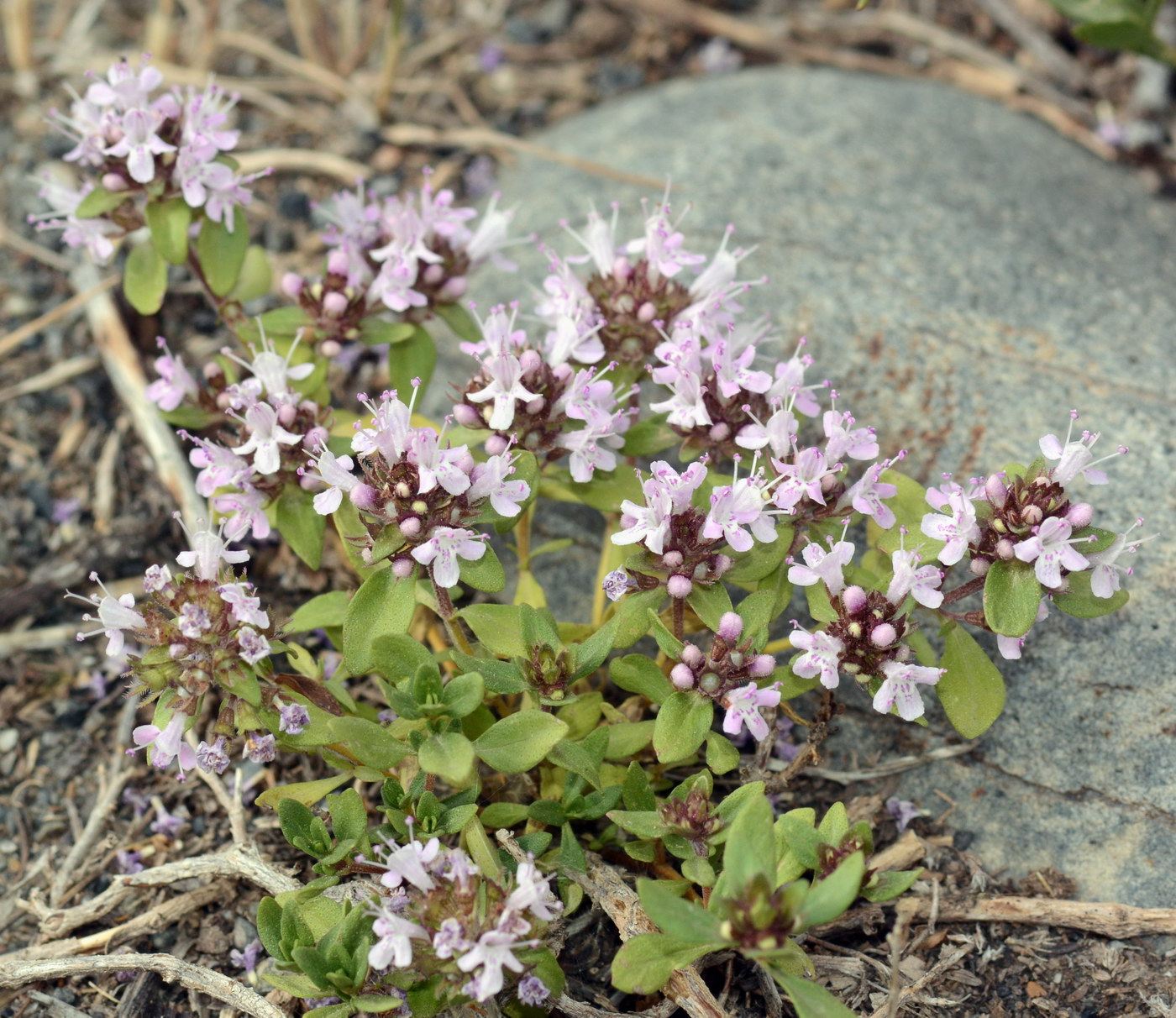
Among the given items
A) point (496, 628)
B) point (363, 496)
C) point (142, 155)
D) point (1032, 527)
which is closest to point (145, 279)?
point (142, 155)

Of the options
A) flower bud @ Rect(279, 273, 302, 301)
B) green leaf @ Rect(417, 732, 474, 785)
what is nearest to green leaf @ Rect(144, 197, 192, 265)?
flower bud @ Rect(279, 273, 302, 301)

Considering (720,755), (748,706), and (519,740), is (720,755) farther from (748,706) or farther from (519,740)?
(519,740)

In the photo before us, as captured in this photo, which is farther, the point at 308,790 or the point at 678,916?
the point at 308,790

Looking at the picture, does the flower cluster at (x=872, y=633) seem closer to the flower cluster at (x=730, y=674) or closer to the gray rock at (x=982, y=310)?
the flower cluster at (x=730, y=674)

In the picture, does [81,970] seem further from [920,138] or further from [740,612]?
[920,138]

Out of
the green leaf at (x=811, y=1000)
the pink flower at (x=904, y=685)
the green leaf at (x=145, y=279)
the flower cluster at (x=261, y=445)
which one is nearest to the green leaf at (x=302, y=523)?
the flower cluster at (x=261, y=445)
